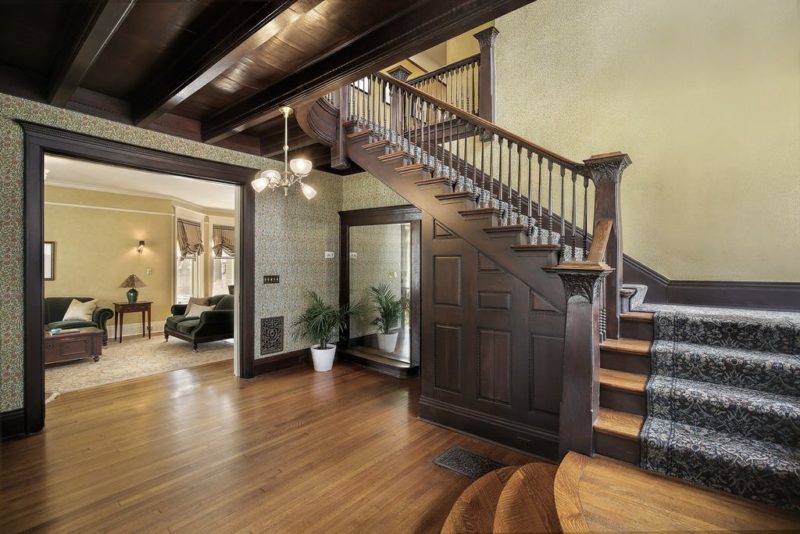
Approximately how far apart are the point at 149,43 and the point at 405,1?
70.5 inches

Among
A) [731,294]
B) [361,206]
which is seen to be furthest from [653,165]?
[361,206]

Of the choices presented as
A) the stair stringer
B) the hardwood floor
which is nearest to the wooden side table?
the hardwood floor

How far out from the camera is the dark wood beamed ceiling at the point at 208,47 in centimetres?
199

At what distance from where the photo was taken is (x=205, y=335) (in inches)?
239

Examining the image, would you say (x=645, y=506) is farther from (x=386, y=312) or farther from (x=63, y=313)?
(x=63, y=313)

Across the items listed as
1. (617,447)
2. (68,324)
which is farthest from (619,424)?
(68,324)

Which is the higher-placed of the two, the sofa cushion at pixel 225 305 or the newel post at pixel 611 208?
the newel post at pixel 611 208

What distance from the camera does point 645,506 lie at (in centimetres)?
159

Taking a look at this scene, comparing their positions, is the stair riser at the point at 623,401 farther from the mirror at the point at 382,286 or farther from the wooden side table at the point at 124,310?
the wooden side table at the point at 124,310

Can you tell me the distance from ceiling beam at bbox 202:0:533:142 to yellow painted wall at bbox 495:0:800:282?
102 inches

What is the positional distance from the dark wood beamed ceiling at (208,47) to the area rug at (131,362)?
3.15 meters

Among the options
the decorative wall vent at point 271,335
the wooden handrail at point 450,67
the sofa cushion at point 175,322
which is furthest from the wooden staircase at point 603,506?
the sofa cushion at point 175,322

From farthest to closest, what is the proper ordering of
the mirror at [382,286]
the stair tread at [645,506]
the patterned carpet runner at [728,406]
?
the mirror at [382,286] < the patterned carpet runner at [728,406] < the stair tread at [645,506]

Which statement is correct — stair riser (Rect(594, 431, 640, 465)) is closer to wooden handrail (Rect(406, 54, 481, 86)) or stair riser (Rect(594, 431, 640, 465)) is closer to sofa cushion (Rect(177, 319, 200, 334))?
wooden handrail (Rect(406, 54, 481, 86))
